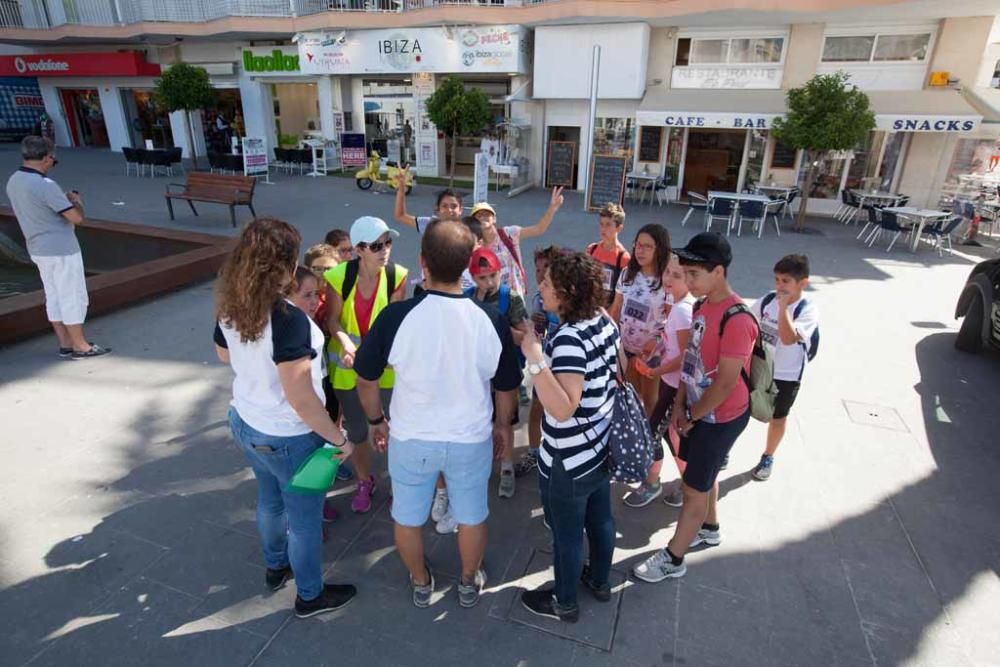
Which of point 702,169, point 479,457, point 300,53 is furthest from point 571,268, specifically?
point 300,53

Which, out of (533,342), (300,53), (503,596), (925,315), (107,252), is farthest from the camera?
(300,53)

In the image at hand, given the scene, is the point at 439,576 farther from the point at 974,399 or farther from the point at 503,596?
the point at 974,399

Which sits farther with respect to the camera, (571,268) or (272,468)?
(272,468)

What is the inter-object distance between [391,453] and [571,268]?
109 cm

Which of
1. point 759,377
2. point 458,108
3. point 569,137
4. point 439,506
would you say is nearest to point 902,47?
point 569,137

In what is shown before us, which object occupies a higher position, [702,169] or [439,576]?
[702,169]

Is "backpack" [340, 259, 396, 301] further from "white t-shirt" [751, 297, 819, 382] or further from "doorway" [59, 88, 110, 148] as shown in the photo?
"doorway" [59, 88, 110, 148]

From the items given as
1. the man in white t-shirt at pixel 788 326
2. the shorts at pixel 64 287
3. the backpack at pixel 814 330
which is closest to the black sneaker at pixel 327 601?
the man in white t-shirt at pixel 788 326

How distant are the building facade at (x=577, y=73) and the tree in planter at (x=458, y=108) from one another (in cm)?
79

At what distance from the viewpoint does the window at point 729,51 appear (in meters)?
14.5

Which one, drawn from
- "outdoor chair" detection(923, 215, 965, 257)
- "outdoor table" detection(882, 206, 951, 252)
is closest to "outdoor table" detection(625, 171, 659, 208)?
"outdoor table" detection(882, 206, 951, 252)

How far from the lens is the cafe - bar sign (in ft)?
52.6

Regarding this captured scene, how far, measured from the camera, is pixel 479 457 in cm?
234

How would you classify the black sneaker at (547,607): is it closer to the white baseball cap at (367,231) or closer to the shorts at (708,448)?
the shorts at (708,448)
